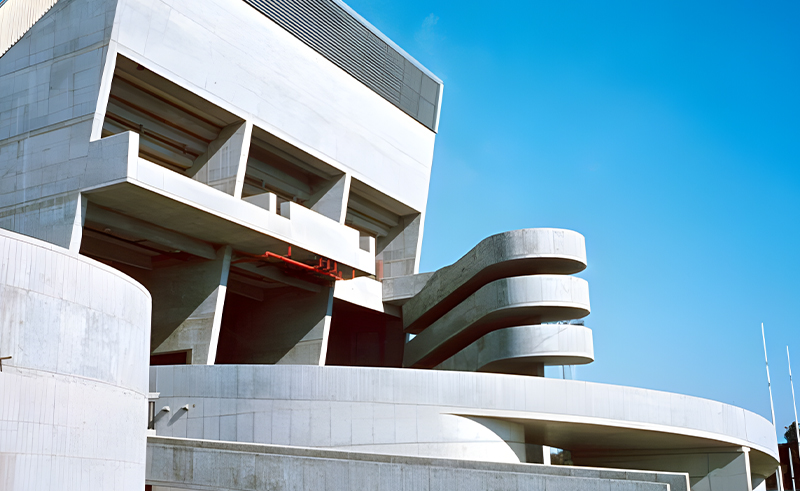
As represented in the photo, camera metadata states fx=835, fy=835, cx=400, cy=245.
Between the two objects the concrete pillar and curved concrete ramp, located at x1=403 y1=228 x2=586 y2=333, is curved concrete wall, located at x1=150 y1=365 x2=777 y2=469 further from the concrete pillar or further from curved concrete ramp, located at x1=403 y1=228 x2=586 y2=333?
the concrete pillar

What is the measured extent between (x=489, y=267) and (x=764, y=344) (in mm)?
10683

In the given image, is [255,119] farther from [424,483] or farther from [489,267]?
[424,483]

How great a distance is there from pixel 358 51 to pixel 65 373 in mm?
24601

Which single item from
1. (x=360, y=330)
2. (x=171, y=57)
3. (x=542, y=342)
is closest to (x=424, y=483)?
(x=542, y=342)

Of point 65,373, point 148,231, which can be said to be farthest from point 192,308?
point 65,373

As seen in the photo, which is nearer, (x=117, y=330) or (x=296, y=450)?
(x=117, y=330)

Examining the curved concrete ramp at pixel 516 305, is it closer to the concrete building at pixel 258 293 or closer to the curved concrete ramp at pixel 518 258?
the concrete building at pixel 258 293

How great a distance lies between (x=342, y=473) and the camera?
631 inches

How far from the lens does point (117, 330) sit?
1347 centimetres

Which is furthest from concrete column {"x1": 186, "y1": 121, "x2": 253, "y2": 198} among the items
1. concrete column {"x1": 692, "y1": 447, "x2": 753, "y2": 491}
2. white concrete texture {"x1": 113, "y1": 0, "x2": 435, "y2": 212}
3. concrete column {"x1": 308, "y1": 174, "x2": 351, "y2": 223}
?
concrete column {"x1": 692, "y1": 447, "x2": 753, "y2": 491}

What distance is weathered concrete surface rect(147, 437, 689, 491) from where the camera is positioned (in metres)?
14.3

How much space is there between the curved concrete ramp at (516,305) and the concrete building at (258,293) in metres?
0.09

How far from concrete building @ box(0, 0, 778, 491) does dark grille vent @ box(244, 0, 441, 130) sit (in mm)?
105

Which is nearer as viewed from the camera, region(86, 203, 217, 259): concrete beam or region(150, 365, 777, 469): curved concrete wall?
region(150, 365, 777, 469): curved concrete wall
